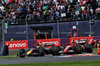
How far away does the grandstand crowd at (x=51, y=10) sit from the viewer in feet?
77.7

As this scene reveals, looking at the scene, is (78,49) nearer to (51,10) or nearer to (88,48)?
(88,48)

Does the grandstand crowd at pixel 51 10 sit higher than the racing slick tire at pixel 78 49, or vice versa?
the grandstand crowd at pixel 51 10

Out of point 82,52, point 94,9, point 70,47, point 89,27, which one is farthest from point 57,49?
point 94,9

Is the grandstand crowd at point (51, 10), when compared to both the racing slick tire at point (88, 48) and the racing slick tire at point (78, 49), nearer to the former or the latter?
the racing slick tire at point (88, 48)

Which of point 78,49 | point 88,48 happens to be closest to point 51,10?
point 88,48

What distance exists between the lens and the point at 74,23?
23.4m

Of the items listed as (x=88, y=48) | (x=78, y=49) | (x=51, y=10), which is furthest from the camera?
(x=51, y=10)

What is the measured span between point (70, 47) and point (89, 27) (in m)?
8.48

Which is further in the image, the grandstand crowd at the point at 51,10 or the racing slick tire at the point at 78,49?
the grandstand crowd at the point at 51,10

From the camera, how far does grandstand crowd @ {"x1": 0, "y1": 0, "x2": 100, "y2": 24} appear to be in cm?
2367

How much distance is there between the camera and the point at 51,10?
25562 millimetres

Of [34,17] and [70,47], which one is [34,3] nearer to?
[34,17]

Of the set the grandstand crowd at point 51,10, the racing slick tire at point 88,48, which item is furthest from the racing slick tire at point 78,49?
the grandstand crowd at point 51,10

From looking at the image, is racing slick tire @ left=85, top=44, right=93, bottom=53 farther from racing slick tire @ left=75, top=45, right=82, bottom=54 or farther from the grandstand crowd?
the grandstand crowd
